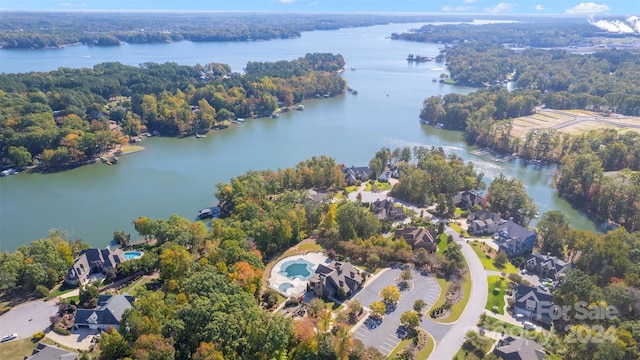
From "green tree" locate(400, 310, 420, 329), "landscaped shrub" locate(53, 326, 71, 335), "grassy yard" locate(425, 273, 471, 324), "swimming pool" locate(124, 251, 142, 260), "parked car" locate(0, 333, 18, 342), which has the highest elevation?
"green tree" locate(400, 310, 420, 329)

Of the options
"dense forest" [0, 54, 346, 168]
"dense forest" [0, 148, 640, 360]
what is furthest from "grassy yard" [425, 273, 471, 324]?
"dense forest" [0, 54, 346, 168]

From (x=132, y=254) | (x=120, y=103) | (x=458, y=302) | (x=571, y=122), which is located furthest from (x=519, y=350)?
(x=120, y=103)

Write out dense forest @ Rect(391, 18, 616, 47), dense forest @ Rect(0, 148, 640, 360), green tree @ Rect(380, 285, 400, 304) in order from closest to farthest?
1. dense forest @ Rect(0, 148, 640, 360)
2. green tree @ Rect(380, 285, 400, 304)
3. dense forest @ Rect(391, 18, 616, 47)

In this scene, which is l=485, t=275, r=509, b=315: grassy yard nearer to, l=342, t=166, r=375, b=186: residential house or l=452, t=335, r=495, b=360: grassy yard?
l=452, t=335, r=495, b=360: grassy yard

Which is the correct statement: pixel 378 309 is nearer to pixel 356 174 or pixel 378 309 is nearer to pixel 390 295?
pixel 390 295

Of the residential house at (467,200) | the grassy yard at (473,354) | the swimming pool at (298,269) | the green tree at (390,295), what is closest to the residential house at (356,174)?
the residential house at (467,200)
